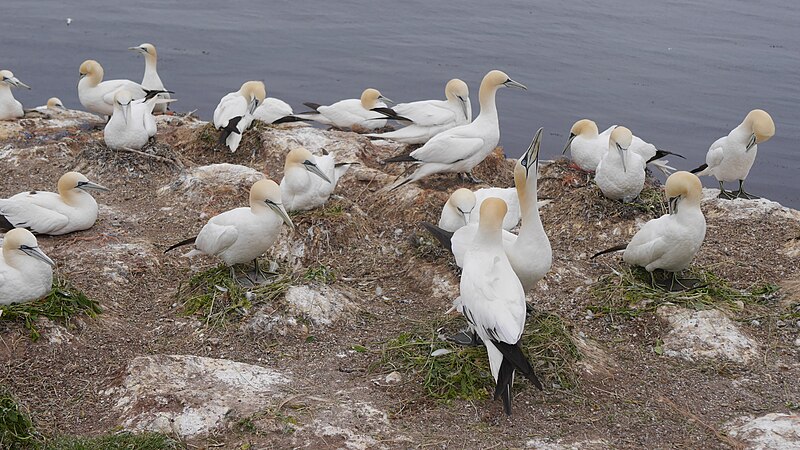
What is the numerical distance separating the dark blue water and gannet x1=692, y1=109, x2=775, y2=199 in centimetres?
559

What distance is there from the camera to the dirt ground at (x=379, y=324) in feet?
16.4

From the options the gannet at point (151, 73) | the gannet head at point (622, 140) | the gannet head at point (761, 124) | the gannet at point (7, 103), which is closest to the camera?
the gannet head at point (622, 140)

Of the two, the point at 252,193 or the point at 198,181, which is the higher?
the point at 252,193

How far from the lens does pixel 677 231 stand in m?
6.56

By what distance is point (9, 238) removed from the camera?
227 inches

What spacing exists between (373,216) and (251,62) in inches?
437

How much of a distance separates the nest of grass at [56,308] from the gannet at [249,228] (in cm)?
92

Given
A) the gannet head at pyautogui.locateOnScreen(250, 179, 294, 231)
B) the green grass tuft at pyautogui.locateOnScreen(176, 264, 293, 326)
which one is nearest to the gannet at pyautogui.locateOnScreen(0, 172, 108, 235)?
the green grass tuft at pyautogui.locateOnScreen(176, 264, 293, 326)

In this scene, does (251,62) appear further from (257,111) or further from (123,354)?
(123,354)

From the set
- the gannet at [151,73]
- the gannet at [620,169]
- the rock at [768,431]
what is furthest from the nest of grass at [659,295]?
the gannet at [151,73]

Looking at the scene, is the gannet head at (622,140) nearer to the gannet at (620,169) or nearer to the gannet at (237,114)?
the gannet at (620,169)

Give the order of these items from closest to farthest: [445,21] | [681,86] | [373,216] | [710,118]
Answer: [373,216] → [710,118] → [681,86] → [445,21]

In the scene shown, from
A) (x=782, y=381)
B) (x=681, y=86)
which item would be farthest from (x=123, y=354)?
(x=681, y=86)

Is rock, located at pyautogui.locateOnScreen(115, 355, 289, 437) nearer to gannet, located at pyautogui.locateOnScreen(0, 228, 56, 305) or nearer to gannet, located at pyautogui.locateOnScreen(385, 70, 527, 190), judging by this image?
gannet, located at pyautogui.locateOnScreen(0, 228, 56, 305)
